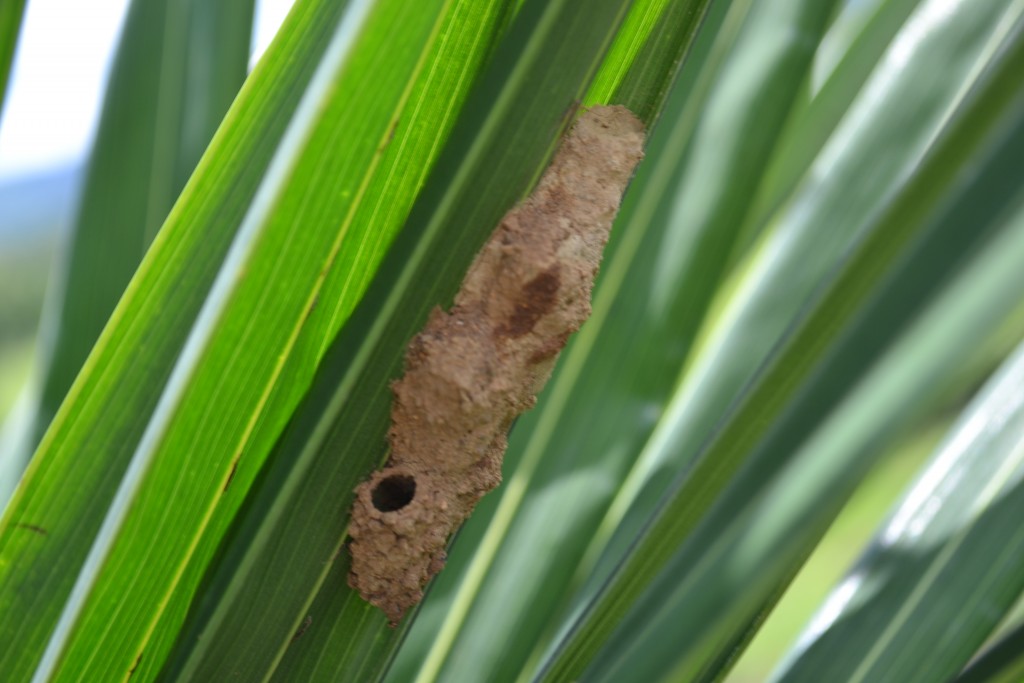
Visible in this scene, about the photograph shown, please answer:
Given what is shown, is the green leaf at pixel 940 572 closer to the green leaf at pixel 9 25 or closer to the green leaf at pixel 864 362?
the green leaf at pixel 864 362

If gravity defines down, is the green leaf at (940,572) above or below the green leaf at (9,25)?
below

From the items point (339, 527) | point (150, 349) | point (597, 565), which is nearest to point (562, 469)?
point (597, 565)

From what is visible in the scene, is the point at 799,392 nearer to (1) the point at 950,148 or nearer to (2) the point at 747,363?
(1) the point at 950,148

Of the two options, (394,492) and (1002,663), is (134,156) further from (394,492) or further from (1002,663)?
(1002,663)

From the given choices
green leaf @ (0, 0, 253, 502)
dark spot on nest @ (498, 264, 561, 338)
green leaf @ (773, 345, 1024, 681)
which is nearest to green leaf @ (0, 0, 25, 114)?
green leaf @ (0, 0, 253, 502)

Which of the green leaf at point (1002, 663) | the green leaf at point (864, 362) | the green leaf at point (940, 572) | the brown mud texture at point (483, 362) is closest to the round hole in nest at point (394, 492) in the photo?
the brown mud texture at point (483, 362)

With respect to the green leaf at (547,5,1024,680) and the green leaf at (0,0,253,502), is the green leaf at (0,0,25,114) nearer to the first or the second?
the green leaf at (0,0,253,502)
